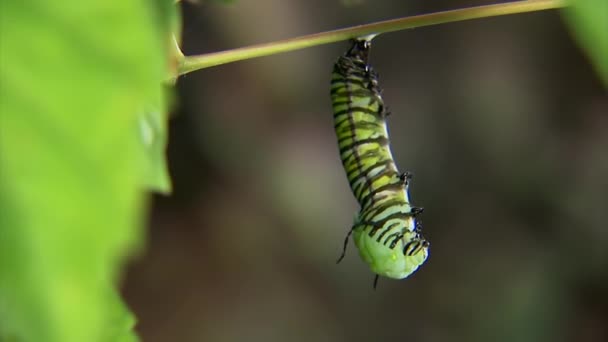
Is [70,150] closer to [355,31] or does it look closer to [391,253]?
[355,31]

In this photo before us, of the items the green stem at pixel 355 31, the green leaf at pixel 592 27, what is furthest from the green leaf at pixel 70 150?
the green stem at pixel 355 31

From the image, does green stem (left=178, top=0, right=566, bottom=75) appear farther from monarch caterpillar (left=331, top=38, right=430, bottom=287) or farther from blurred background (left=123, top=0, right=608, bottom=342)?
blurred background (left=123, top=0, right=608, bottom=342)

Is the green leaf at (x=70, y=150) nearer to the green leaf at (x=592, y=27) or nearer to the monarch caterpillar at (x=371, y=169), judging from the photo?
the green leaf at (x=592, y=27)

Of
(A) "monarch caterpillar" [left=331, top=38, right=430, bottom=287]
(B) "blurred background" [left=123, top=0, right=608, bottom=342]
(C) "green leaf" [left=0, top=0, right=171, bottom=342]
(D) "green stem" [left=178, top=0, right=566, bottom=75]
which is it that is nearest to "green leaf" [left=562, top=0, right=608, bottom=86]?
(C) "green leaf" [left=0, top=0, right=171, bottom=342]

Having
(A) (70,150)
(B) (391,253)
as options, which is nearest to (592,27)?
(A) (70,150)

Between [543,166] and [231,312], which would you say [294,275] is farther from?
[543,166]
